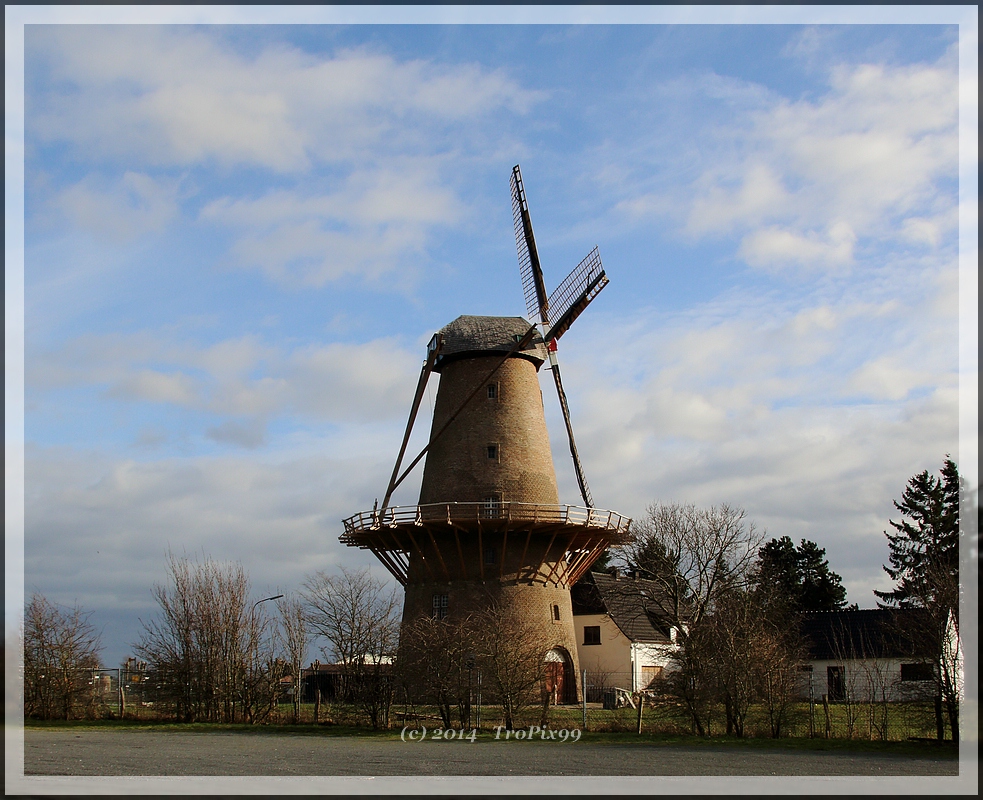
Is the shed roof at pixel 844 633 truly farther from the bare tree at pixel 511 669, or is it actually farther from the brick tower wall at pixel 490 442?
the bare tree at pixel 511 669

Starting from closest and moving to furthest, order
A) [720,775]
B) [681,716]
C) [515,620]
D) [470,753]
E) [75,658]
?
[720,775], [470,753], [681,716], [75,658], [515,620]

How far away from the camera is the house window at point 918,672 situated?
57.3ft

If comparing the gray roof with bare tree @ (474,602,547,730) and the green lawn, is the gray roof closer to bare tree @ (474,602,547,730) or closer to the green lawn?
the green lawn

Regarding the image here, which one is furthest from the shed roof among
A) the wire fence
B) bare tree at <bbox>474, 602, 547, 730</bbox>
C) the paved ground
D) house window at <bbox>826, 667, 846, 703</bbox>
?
the paved ground

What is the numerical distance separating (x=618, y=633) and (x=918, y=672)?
2296 centimetres

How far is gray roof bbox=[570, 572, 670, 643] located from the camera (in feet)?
131

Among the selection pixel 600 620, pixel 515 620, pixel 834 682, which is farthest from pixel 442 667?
pixel 834 682

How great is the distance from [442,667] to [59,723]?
34.1ft

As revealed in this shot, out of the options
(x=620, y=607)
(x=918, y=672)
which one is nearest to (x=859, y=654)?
(x=620, y=607)

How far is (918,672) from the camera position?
17.9 metres

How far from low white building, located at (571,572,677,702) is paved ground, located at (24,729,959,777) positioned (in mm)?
22108

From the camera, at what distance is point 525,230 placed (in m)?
33.0

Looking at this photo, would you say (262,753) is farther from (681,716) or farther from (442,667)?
(681,716)

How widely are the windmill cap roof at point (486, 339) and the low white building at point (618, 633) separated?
12.1m
